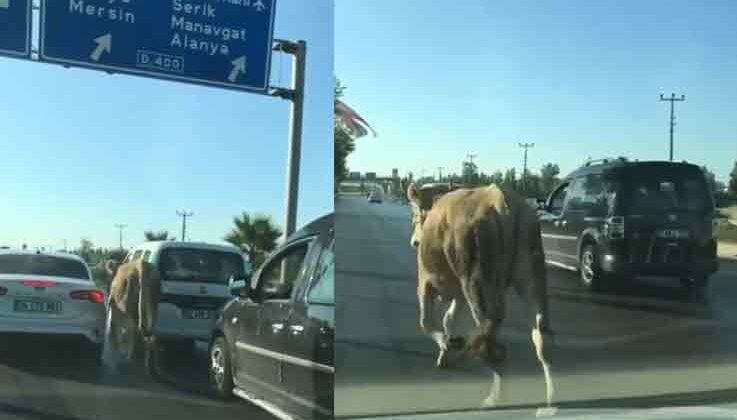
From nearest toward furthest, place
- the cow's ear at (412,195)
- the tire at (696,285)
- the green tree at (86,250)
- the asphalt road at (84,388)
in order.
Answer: the asphalt road at (84,388) < the green tree at (86,250) < the cow's ear at (412,195) < the tire at (696,285)

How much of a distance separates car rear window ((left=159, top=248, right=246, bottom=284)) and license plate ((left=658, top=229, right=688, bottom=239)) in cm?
247

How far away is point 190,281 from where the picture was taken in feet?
16.4

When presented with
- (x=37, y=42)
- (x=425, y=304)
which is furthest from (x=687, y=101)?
(x=37, y=42)

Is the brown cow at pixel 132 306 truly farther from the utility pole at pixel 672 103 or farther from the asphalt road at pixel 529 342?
the utility pole at pixel 672 103

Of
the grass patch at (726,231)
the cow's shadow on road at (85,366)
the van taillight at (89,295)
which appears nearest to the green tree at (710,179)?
the grass patch at (726,231)

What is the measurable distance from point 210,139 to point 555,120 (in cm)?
200

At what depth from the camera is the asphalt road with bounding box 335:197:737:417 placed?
503 cm

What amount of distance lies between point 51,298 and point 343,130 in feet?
5.80

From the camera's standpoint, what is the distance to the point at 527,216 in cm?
534

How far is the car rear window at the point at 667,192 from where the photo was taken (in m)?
5.57

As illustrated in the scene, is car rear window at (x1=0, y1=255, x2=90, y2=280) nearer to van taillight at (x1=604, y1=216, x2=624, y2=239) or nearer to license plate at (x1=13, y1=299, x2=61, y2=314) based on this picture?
license plate at (x1=13, y1=299, x2=61, y2=314)

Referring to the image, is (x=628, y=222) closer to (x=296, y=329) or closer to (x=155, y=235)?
(x=296, y=329)

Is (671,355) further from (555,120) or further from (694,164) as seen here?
(555,120)

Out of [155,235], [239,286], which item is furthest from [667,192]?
[155,235]
